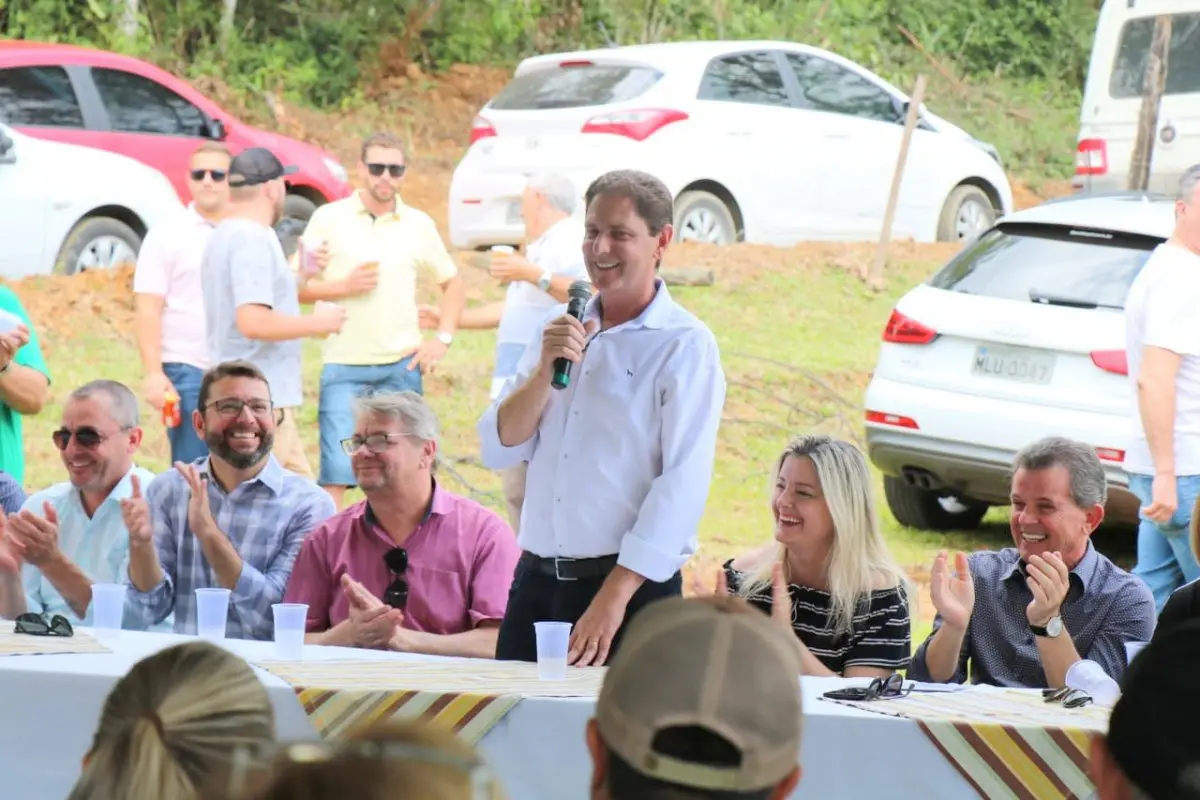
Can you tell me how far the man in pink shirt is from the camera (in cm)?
483

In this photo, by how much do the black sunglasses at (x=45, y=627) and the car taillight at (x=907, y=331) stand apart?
461cm

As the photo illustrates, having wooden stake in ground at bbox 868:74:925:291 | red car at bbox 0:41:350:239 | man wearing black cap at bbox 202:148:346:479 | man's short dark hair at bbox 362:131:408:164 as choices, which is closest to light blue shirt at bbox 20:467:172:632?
man wearing black cap at bbox 202:148:346:479

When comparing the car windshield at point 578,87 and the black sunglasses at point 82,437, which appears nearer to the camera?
the black sunglasses at point 82,437

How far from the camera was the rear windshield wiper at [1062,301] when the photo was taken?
7.58m

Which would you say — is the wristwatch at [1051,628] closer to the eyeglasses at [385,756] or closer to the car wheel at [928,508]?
the eyeglasses at [385,756]

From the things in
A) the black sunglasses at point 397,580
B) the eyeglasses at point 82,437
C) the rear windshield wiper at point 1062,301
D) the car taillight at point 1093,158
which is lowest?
the black sunglasses at point 397,580

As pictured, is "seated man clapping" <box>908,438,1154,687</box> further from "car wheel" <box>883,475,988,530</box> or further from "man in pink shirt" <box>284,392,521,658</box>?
"car wheel" <box>883,475,988,530</box>

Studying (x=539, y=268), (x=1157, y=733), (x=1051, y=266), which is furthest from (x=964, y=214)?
(x=1157, y=733)

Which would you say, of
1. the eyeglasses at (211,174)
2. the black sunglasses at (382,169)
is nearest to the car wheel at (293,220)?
the black sunglasses at (382,169)

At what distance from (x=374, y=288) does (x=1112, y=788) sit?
19.2 ft

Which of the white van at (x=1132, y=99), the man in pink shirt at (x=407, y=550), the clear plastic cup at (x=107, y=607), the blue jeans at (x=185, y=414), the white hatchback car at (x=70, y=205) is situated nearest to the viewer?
the clear plastic cup at (x=107, y=607)

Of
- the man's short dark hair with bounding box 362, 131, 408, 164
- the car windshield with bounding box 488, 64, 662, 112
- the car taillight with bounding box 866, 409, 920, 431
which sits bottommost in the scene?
the car taillight with bounding box 866, 409, 920, 431

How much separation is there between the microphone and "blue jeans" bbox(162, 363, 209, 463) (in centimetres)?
268

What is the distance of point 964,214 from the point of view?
14.2 metres
